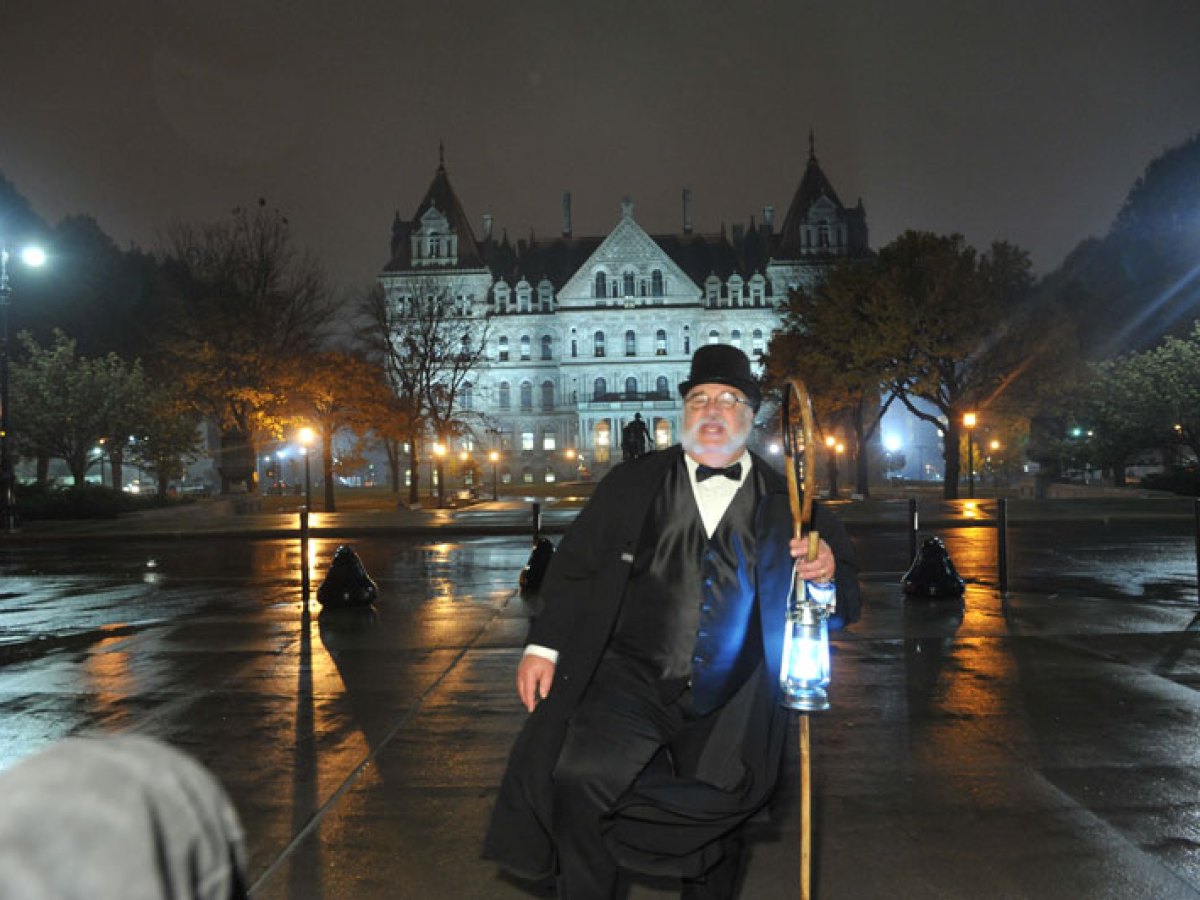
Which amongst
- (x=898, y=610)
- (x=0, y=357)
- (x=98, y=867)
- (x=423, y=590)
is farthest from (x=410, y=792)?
(x=0, y=357)

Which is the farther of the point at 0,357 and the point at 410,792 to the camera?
the point at 0,357

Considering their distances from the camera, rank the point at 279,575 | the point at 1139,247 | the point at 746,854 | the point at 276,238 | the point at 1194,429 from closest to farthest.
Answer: the point at 746,854 < the point at 279,575 < the point at 1194,429 < the point at 276,238 < the point at 1139,247

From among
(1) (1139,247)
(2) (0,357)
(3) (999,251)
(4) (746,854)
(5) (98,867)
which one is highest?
(1) (1139,247)

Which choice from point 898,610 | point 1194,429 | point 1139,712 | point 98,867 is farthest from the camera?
point 1194,429

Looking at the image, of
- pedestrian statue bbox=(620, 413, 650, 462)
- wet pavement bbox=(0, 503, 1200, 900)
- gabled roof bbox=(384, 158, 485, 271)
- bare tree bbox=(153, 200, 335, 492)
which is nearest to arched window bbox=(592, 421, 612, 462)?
gabled roof bbox=(384, 158, 485, 271)

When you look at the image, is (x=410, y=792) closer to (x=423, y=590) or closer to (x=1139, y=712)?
(x=1139, y=712)

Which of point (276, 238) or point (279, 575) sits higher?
point (276, 238)

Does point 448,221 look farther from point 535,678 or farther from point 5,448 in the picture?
point 535,678

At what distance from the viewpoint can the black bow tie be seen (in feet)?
12.2

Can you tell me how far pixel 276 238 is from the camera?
4384 cm

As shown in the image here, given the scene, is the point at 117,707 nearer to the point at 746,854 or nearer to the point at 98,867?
the point at 746,854

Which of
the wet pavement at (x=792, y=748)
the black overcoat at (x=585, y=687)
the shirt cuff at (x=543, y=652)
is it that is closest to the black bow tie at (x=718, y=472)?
the black overcoat at (x=585, y=687)

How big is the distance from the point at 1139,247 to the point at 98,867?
67242 millimetres

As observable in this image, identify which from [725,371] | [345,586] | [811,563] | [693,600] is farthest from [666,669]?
[345,586]
